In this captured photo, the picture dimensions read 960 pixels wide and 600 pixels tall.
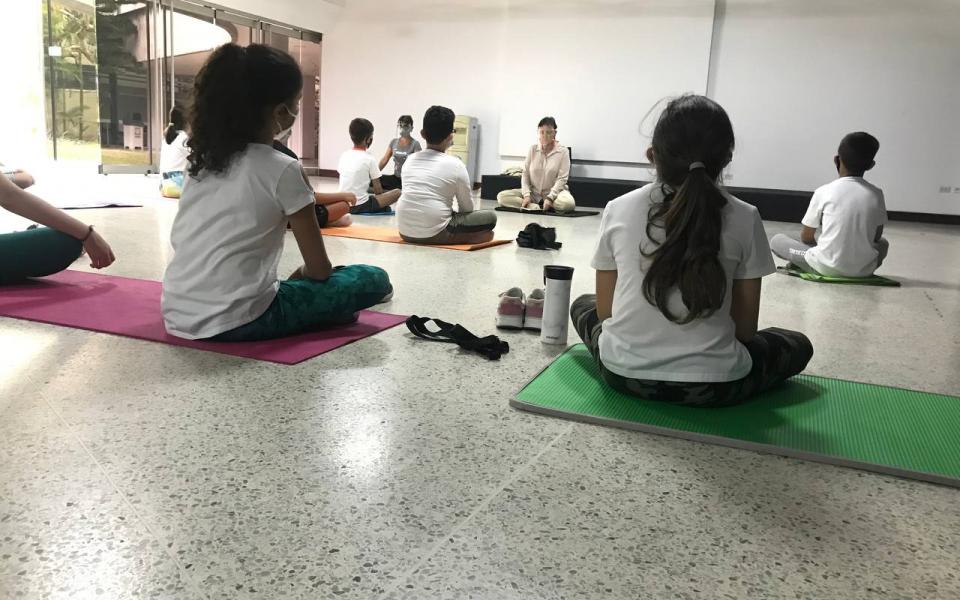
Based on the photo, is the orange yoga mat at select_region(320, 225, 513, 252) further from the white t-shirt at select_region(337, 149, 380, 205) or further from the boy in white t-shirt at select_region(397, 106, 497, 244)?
the white t-shirt at select_region(337, 149, 380, 205)

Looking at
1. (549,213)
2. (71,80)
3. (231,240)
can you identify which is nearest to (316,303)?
(231,240)

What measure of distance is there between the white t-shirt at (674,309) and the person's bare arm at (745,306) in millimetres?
26

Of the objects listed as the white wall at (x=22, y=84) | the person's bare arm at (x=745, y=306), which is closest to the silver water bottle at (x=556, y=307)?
the person's bare arm at (x=745, y=306)

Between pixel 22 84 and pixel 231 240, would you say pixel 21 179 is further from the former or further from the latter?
pixel 22 84

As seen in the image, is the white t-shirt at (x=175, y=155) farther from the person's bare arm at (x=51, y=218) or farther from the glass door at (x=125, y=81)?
the person's bare arm at (x=51, y=218)

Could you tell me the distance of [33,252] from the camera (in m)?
2.64

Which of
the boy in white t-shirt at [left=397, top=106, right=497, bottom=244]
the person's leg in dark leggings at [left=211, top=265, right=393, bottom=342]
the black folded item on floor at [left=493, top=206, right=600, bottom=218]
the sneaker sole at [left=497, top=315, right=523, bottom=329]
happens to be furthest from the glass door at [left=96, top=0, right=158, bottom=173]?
the sneaker sole at [left=497, top=315, right=523, bottom=329]

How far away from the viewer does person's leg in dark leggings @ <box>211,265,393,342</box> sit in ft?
7.15

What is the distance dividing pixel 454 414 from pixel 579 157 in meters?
8.69

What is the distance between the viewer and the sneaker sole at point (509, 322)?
2.53 metres

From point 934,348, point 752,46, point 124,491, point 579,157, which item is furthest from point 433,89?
point 124,491

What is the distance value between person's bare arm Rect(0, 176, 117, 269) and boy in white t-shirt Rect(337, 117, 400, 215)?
146 inches

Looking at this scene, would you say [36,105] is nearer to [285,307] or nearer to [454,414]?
[285,307]

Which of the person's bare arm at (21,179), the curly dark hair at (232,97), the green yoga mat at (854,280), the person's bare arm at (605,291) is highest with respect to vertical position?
the curly dark hair at (232,97)
